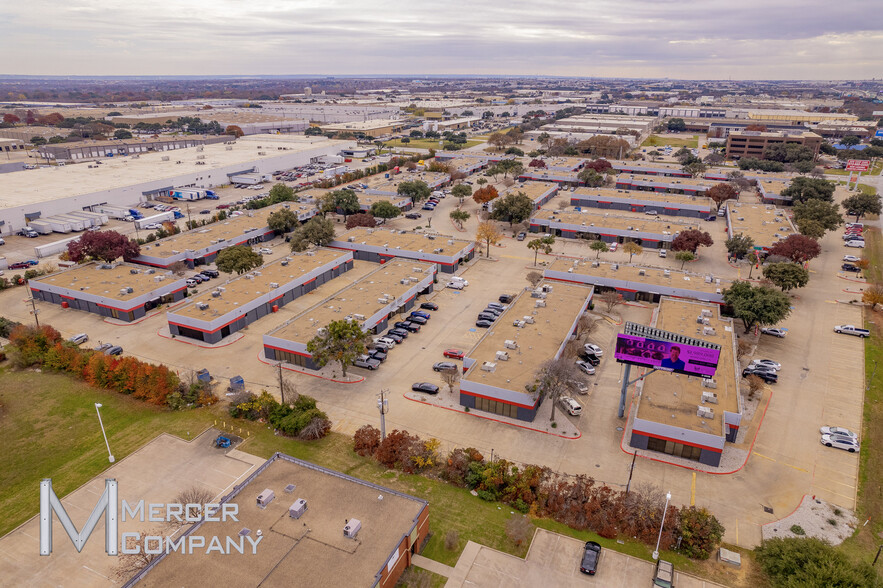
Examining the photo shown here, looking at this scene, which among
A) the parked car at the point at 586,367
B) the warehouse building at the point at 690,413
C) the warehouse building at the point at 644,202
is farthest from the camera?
the warehouse building at the point at 644,202

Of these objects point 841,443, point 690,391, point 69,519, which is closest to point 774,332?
point 841,443

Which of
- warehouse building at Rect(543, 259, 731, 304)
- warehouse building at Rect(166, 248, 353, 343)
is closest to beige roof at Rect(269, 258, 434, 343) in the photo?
warehouse building at Rect(166, 248, 353, 343)

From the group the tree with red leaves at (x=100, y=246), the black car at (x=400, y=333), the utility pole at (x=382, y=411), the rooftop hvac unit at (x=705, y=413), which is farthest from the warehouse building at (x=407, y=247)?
the rooftop hvac unit at (x=705, y=413)

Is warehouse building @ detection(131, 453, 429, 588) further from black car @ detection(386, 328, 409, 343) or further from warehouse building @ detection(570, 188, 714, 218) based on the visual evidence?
warehouse building @ detection(570, 188, 714, 218)

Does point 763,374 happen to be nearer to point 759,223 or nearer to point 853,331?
point 853,331

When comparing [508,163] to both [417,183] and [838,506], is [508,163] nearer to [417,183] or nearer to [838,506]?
[417,183]

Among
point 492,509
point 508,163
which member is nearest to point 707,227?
point 508,163

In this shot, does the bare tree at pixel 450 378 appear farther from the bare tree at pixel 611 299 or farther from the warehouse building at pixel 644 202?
the warehouse building at pixel 644 202
